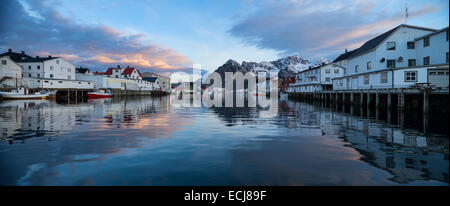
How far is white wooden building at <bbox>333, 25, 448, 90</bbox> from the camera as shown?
35562 millimetres

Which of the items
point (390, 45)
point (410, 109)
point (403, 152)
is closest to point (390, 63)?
point (390, 45)

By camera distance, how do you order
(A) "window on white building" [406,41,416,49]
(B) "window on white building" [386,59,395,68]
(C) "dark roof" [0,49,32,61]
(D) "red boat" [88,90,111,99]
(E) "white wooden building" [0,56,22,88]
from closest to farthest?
(A) "window on white building" [406,41,416,49] → (B) "window on white building" [386,59,395,68] → (E) "white wooden building" [0,56,22,88] → (D) "red boat" [88,90,111,99] → (C) "dark roof" [0,49,32,61]

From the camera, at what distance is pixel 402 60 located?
4709 centimetres

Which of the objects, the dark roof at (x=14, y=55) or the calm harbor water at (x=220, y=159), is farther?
the dark roof at (x=14, y=55)

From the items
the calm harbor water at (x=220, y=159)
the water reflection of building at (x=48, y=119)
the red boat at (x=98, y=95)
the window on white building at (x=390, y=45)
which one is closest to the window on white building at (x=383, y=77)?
the window on white building at (x=390, y=45)

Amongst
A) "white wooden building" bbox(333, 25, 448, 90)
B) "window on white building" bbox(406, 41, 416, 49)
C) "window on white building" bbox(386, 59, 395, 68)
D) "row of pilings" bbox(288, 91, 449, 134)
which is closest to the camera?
"row of pilings" bbox(288, 91, 449, 134)

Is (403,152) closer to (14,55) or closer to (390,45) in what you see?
(390,45)

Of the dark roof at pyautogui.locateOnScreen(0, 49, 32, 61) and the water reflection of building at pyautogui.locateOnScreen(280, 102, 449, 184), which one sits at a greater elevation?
the dark roof at pyautogui.locateOnScreen(0, 49, 32, 61)

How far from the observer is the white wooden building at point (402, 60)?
3556 centimetres

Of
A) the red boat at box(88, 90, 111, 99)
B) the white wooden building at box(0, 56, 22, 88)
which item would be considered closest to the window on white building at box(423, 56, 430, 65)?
the red boat at box(88, 90, 111, 99)

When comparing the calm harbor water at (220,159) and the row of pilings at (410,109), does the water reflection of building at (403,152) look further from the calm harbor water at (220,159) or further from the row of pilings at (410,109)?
the row of pilings at (410,109)

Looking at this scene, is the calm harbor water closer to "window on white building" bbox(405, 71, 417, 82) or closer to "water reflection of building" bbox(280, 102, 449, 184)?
"water reflection of building" bbox(280, 102, 449, 184)
